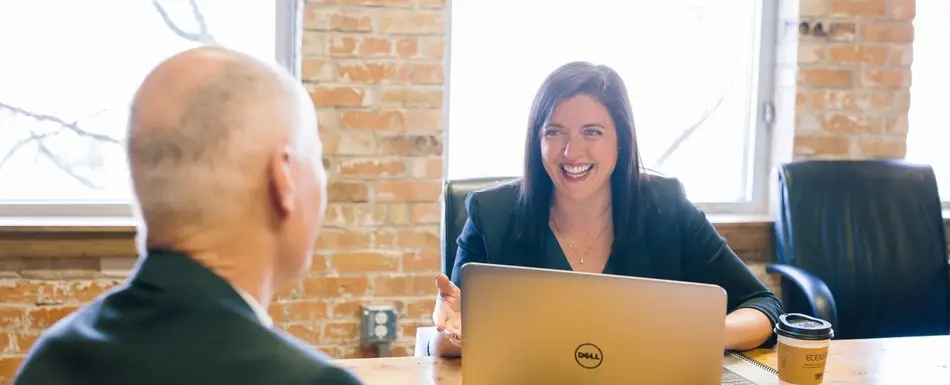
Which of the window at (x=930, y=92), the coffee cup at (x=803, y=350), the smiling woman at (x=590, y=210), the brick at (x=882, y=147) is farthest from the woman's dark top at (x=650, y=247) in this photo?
the window at (x=930, y=92)

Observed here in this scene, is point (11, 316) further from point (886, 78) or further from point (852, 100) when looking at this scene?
point (886, 78)

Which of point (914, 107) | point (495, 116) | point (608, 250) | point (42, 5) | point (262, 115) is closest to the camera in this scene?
point (262, 115)

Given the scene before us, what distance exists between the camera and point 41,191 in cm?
265

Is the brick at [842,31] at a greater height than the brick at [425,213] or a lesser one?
greater

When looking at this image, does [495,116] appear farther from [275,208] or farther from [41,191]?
[275,208]

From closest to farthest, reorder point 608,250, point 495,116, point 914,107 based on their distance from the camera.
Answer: point 608,250 < point 495,116 < point 914,107

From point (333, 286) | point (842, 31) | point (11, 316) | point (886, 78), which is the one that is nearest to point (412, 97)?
point (333, 286)

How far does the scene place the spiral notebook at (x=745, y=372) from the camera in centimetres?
146

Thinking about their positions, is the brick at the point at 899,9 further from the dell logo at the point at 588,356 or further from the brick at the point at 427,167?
the dell logo at the point at 588,356

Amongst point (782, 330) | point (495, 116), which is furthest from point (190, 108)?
point (495, 116)

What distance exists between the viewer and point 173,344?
29.5 inches

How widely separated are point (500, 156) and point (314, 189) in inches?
78.2

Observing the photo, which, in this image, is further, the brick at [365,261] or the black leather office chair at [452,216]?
the brick at [365,261]

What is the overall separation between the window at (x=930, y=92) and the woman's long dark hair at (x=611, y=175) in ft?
5.48
